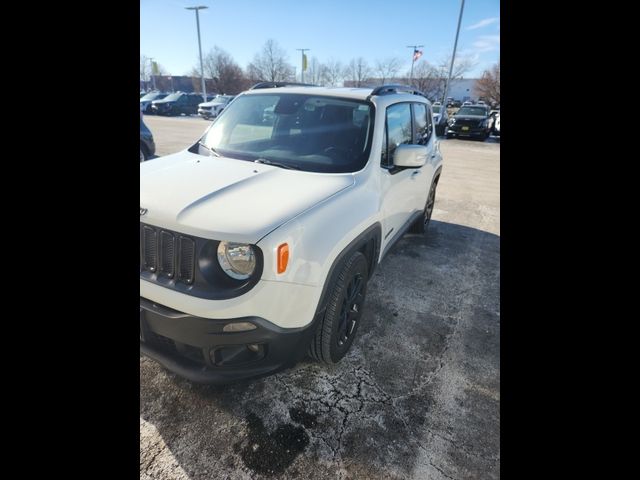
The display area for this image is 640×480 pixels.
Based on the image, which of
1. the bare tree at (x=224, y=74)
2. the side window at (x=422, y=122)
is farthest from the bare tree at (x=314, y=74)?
the side window at (x=422, y=122)

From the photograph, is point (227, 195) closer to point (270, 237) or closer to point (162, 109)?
point (270, 237)

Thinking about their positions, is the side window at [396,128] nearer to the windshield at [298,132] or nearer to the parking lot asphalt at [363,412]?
the windshield at [298,132]

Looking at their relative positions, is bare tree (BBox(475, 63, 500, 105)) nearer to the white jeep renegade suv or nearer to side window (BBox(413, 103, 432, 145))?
side window (BBox(413, 103, 432, 145))

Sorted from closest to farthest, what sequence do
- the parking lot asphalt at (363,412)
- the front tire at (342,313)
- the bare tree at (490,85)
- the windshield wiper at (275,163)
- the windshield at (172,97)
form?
the parking lot asphalt at (363,412) → the front tire at (342,313) → the windshield wiper at (275,163) → the windshield at (172,97) → the bare tree at (490,85)

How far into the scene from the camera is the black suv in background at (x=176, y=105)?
88.6 ft

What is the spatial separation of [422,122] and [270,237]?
130 inches

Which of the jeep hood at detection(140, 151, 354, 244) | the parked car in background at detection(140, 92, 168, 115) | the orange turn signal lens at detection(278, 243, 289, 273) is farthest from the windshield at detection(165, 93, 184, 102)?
the orange turn signal lens at detection(278, 243, 289, 273)

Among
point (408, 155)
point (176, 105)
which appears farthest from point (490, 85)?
point (408, 155)

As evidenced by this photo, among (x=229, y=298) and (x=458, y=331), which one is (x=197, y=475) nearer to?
(x=229, y=298)

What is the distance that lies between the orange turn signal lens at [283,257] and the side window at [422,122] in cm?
275
